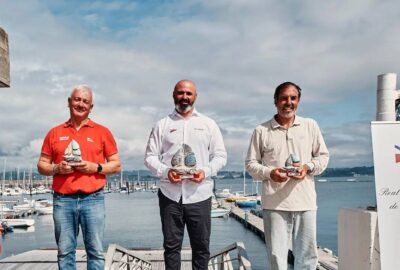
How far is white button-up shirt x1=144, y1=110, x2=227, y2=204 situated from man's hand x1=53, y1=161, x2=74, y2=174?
65 cm

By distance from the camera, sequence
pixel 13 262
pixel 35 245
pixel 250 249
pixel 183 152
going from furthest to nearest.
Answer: pixel 35 245 → pixel 250 249 → pixel 13 262 → pixel 183 152

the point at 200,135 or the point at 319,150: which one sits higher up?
the point at 200,135

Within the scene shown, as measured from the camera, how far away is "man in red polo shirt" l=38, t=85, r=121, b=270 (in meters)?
3.86

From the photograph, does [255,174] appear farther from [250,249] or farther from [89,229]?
[250,249]

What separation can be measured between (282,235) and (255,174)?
1.88ft

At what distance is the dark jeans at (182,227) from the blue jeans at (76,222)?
1.82ft

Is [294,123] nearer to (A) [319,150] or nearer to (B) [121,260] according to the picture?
(A) [319,150]

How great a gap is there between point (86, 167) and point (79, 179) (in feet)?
0.55

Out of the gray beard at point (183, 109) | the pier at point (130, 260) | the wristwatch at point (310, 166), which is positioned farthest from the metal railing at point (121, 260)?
the wristwatch at point (310, 166)

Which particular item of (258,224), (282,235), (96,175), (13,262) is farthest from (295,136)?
(258,224)

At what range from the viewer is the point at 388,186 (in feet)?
12.5

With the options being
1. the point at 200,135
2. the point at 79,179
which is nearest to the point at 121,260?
the point at 79,179

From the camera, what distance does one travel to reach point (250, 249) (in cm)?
3875

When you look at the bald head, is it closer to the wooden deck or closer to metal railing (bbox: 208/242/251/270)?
metal railing (bbox: 208/242/251/270)
